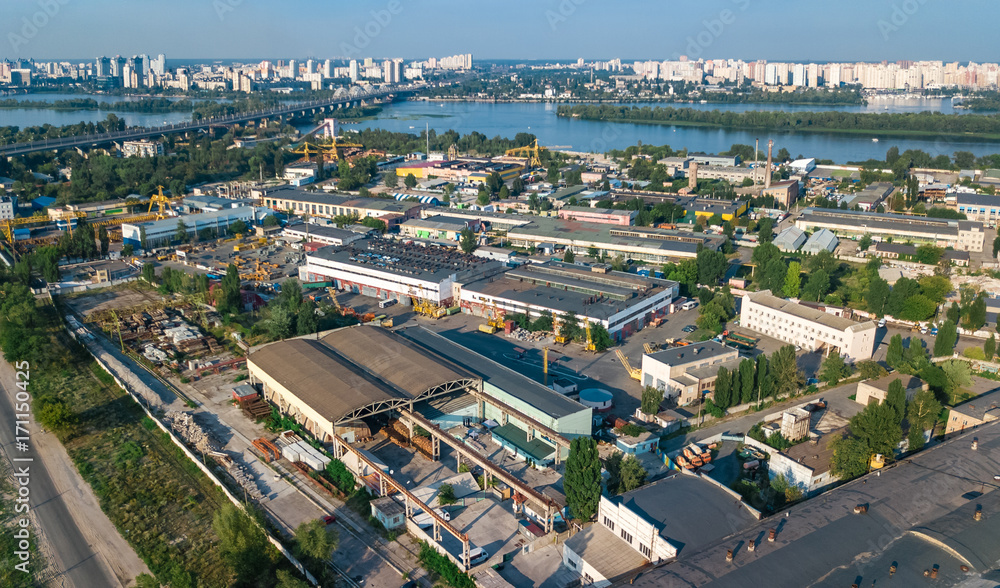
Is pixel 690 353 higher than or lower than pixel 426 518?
higher

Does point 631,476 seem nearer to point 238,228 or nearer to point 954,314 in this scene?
point 954,314

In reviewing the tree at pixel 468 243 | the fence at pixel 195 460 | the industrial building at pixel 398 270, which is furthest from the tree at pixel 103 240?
the tree at pixel 468 243

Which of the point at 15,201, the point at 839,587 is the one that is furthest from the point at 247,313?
the point at 15,201

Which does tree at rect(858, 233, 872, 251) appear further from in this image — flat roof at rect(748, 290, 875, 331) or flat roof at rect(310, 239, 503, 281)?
flat roof at rect(310, 239, 503, 281)

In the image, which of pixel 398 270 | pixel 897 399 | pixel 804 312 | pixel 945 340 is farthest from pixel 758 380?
pixel 398 270

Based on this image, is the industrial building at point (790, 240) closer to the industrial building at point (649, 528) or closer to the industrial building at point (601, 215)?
Result: the industrial building at point (601, 215)


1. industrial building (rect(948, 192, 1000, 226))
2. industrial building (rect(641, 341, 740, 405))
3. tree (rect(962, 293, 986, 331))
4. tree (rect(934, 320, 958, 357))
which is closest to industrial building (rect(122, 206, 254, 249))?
industrial building (rect(641, 341, 740, 405))
